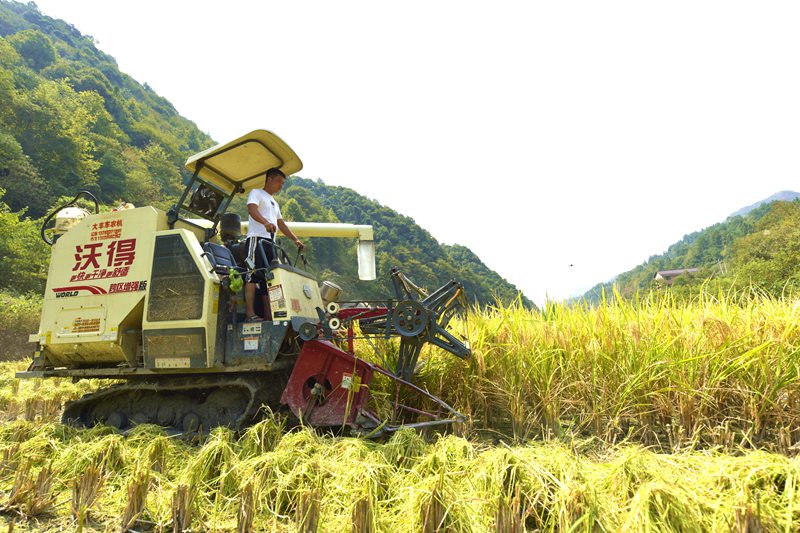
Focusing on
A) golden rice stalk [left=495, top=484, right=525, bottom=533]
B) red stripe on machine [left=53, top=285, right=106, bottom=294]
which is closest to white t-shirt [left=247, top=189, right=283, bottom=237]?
red stripe on machine [left=53, top=285, right=106, bottom=294]

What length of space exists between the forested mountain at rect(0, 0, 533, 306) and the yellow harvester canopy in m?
3.29

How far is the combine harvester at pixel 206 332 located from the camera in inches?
176

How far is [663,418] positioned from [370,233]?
657 cm

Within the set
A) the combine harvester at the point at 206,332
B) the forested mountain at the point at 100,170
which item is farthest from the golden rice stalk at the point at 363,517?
the forested mountain at the point at 100,170

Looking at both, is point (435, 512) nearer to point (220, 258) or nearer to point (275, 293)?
point (275, 293)

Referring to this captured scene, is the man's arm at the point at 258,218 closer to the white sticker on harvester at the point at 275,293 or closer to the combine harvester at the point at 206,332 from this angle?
the combine harvester at the point at 206,332

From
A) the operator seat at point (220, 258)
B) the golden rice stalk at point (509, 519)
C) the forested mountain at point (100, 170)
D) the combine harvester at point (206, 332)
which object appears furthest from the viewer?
the forested mountain at point (100, 170)

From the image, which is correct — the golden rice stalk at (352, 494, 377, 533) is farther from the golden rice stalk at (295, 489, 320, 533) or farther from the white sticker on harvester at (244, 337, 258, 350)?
the white sticker on harvester at (244, 337, 258, 350)

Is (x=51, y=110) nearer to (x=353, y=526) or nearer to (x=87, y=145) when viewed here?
(x=87, y=145)

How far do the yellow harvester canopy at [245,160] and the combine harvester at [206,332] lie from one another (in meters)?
0.03

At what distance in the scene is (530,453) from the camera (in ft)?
9.66

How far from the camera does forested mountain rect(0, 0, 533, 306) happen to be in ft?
105

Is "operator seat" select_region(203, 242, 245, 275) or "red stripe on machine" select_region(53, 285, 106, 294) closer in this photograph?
"operator seat" select_region(203, 242, 245, 275)

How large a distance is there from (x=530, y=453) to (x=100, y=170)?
55562mm
